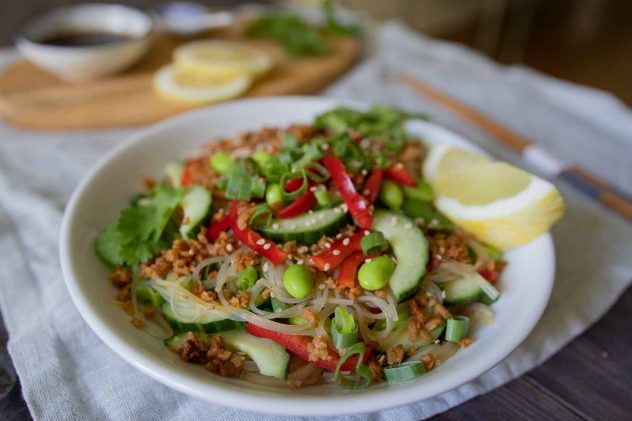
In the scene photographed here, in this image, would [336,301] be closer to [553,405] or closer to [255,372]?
[255,372]

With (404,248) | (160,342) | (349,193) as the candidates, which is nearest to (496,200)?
(404,248)

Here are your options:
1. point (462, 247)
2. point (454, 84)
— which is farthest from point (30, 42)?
point (462, 247)

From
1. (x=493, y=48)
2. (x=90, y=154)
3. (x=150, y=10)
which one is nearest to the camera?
(x=90, y=154)

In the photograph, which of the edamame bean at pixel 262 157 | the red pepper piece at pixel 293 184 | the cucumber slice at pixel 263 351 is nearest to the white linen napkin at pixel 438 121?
the cucumber slice at pixel 263 351

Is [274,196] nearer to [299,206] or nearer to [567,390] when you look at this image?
[299,206]

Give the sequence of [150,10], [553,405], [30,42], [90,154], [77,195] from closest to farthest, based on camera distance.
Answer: [553,405] < [77,195] < [90,154] < [30,42] < [150,10]

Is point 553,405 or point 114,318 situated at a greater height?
point 114,318

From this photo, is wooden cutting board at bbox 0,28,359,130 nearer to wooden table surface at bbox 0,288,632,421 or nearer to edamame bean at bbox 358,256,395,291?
wooden table surface at bbox 0,288,632,421
